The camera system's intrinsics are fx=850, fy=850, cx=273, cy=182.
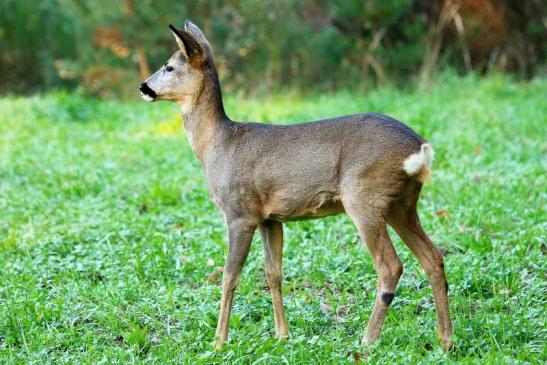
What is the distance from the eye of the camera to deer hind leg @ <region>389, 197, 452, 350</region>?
14.0 ft

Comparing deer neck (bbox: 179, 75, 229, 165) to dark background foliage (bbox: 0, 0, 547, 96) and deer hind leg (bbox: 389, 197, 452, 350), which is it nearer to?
deer hind leg (bbox: 389, 197, 452, 350)

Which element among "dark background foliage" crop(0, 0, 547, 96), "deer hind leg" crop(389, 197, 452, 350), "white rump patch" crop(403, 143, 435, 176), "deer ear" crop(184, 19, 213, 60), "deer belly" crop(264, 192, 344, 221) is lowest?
"dark background foliage" crop(0, 0, 547, 96)

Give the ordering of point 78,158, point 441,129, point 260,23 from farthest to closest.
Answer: point 260,23 → point 441,129 → point 78,158

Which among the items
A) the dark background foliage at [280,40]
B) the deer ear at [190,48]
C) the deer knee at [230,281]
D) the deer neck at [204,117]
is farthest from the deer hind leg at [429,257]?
the dark background foliage at [280,40]

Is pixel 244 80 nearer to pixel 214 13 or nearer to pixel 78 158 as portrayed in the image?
pixel 214 13

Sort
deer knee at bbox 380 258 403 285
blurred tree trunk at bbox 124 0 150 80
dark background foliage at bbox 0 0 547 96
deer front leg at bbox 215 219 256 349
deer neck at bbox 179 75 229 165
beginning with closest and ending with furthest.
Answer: deer knee at bbox 380 258 403 285 → deer front leg at bbox 215 219 256 349 → deer neck at bbox 179 75 229 165 → dark background foliage at bbox 0 0 547 96 → blurred tree trunk at bbox 124 0 150 80

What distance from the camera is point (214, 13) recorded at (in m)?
15.5

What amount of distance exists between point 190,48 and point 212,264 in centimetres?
158

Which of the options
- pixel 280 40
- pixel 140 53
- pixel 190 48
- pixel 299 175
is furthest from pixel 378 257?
pixel 140 53

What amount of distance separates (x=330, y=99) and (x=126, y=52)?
198 inches

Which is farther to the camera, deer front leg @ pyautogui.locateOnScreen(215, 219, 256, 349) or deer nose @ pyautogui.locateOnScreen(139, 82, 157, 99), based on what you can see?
deer nose @ pyautogui.locateOnScreen(139, 82, 157, 99)

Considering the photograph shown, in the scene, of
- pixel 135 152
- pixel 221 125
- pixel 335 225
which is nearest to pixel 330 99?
pixel 135 152

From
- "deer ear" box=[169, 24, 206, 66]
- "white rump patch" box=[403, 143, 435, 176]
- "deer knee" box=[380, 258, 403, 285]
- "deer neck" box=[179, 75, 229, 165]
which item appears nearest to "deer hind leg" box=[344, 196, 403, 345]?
"deer knee" box=[380, 258, 403, 285]

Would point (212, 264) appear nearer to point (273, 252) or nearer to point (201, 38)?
point (273, 252)
